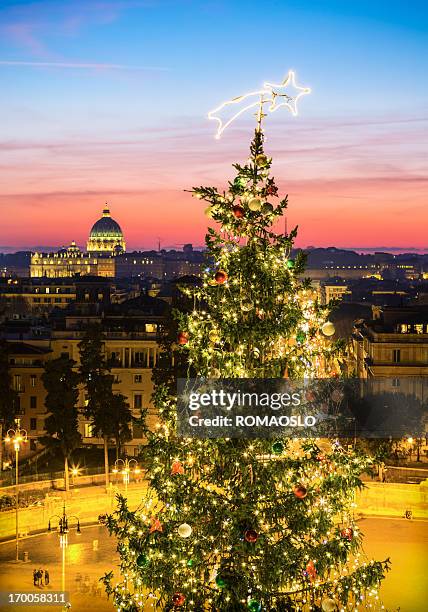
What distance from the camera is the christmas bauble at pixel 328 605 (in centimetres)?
1727

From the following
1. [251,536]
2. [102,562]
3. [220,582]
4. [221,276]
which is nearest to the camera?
[251,536]

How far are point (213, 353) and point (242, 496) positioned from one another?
7.45 feet

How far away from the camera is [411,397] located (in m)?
52.9

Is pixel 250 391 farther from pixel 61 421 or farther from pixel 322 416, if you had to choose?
pixel 61 421

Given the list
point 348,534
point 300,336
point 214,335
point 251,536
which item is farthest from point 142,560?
point 300,336

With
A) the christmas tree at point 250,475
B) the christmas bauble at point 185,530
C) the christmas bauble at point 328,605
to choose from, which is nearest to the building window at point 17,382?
the christmas tree at point 250,475

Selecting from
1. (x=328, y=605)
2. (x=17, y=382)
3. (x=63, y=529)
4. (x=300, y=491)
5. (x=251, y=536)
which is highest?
(x=300, y=491)

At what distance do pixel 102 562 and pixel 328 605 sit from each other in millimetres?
15734

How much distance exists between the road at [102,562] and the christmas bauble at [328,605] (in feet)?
33.7

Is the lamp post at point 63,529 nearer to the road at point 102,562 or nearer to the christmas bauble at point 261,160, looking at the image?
the road at point 102,562

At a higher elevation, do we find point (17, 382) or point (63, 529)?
point (17, 382)

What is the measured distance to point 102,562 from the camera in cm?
3198

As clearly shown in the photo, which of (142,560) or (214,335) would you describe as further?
(214,335)

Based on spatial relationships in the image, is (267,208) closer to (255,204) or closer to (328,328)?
(255,204)
